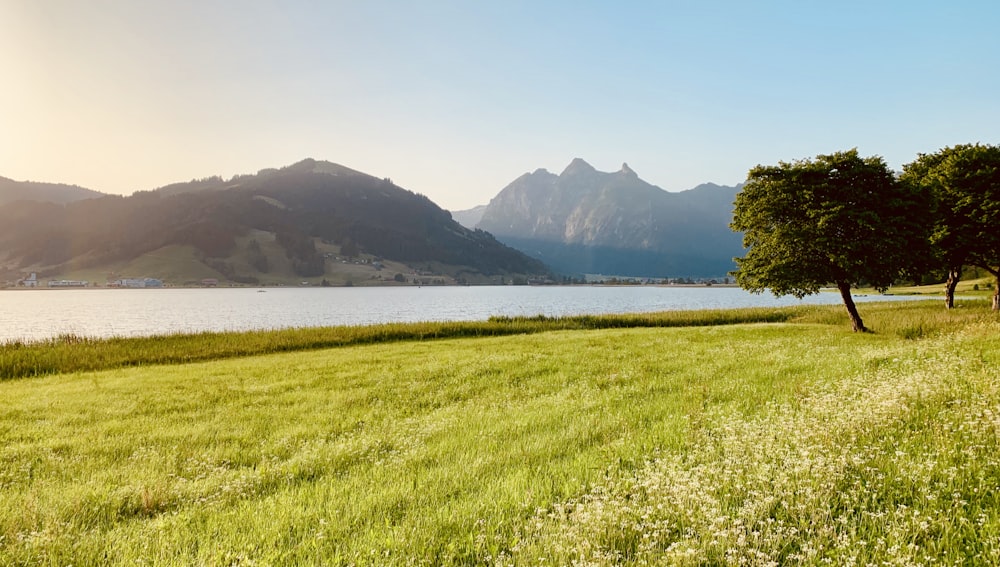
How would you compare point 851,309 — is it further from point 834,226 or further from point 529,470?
point 529,470

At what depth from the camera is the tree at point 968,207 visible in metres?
40.9

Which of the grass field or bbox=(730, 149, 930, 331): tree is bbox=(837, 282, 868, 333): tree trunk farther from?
the grass field

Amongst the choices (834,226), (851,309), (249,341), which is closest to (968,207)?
(851,309)

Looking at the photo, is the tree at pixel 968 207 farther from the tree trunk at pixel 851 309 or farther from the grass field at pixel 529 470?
the grass field at pixel 529 470

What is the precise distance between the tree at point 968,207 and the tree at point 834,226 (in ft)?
35.1

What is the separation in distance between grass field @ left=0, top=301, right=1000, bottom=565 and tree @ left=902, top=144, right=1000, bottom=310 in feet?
109

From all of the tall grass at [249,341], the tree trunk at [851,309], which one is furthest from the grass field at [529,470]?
the tree trunk at [851,309]

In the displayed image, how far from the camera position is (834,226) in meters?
32.2

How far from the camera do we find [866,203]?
32625 millimetres

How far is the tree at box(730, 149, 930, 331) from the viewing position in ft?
103

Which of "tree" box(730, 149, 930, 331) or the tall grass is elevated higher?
"tree" box(730, 149, 930, 331)

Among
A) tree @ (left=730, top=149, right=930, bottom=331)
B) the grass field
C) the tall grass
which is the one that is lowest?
the tall grass

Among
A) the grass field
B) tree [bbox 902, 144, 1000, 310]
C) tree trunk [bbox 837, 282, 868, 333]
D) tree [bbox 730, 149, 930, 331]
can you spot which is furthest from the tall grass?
tree [bbox 730, 149, 930, 331]

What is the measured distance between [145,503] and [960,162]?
61561mm
